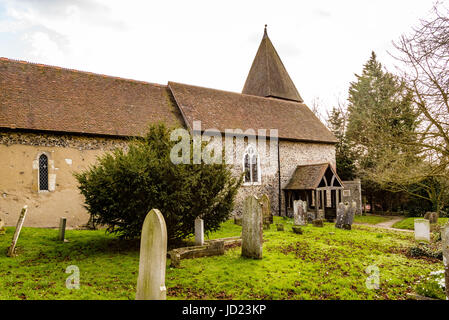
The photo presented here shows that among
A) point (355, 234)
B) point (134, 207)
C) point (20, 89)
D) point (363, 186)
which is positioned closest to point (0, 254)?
point (134, 207)

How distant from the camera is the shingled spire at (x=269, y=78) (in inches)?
980

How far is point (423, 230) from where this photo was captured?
10.4 metres

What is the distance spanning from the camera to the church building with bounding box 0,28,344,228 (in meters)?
12.5

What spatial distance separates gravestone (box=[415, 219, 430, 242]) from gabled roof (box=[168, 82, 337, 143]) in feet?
31.6

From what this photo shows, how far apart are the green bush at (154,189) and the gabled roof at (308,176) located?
379 inches

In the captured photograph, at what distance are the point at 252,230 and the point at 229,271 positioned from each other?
1.49m

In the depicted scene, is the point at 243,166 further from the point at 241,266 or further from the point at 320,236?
the point at 241,266

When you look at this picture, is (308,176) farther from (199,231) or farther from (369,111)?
(199,231)

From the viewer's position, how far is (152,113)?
53.6 ft
